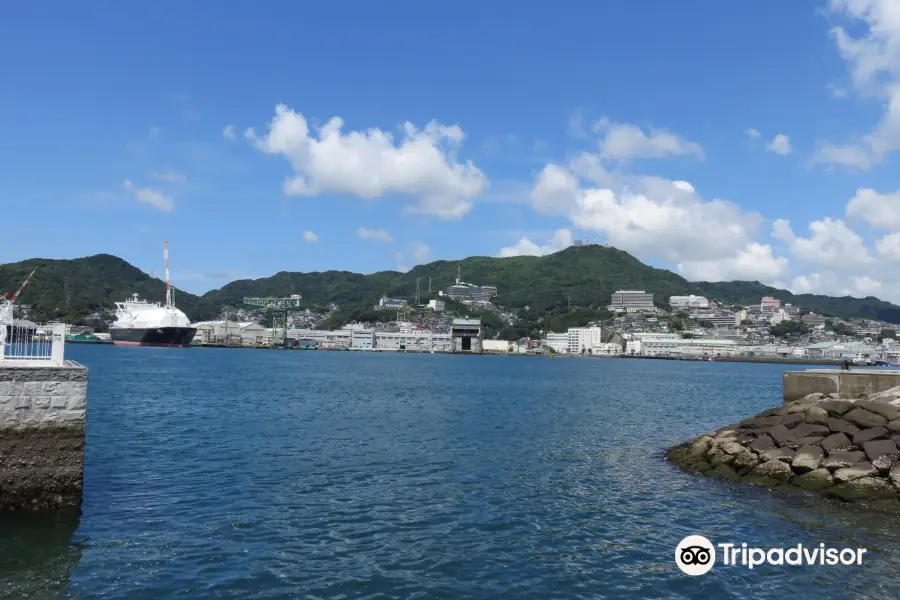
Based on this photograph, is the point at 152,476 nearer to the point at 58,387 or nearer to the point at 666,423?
the point at 58,387

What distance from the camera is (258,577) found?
11406 mm

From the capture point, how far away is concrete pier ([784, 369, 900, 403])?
30.5 metres

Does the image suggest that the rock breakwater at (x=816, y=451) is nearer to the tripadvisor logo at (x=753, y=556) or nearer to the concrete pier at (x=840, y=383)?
the concrete pier at (x=840, y=383)

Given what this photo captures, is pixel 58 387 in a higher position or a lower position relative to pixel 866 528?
higher

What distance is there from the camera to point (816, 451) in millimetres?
20734

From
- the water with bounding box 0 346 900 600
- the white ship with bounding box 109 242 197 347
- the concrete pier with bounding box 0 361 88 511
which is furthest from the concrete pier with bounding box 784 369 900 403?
the white ship with bounding box 109 242 197 347

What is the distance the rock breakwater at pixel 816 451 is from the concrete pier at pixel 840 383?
13.0ft

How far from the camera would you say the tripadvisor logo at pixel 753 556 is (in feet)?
42.7

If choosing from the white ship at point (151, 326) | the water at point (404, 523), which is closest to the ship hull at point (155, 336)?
the white ship at point (151, 326)

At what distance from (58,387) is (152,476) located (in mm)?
6857

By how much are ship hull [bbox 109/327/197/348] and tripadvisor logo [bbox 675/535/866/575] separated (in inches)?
7366

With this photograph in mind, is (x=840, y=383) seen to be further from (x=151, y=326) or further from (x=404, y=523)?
(x=151, y=326)

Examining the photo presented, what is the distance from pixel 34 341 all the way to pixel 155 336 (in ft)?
602

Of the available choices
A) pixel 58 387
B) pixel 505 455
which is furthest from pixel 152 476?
pixel 505 455
